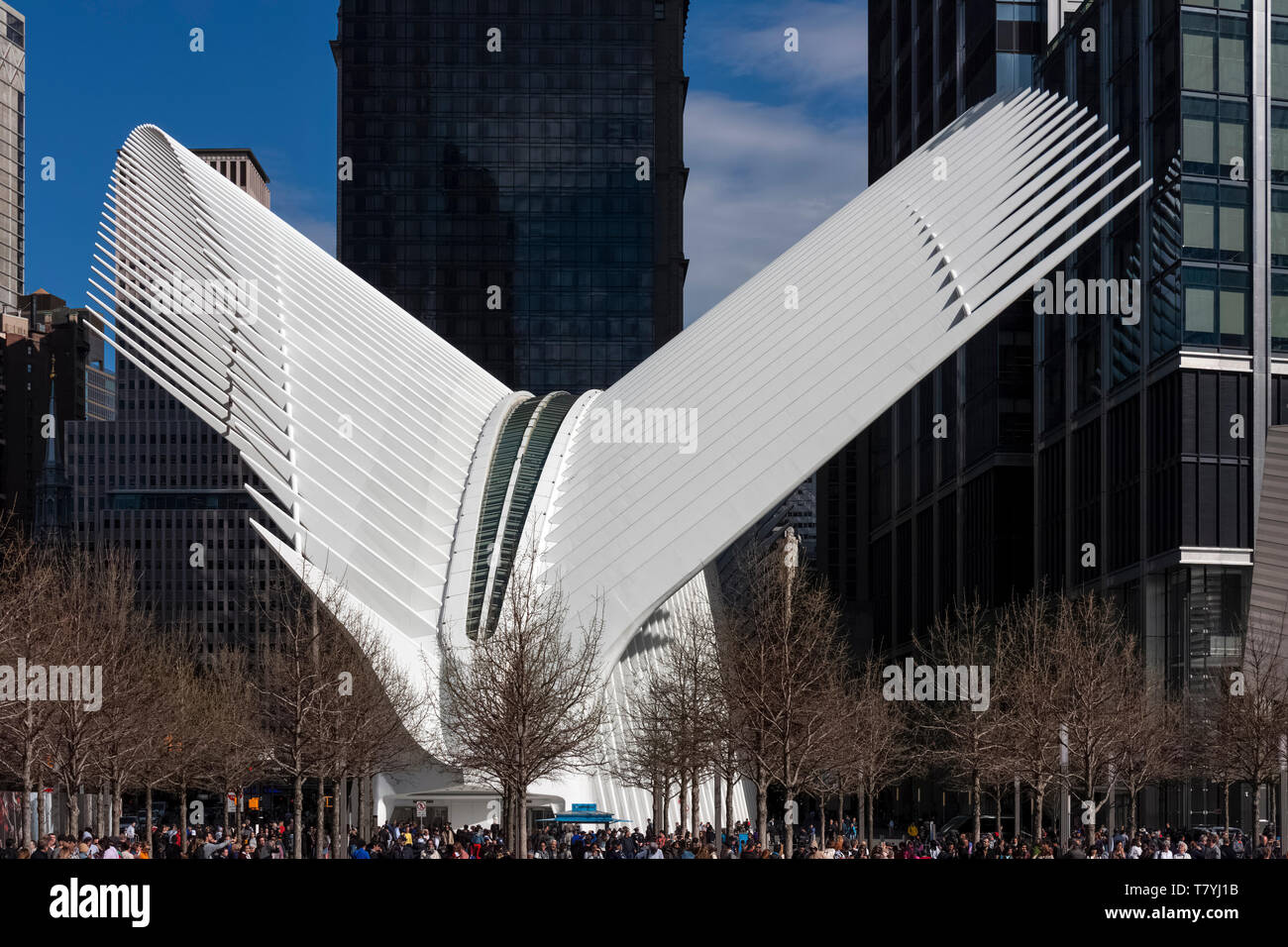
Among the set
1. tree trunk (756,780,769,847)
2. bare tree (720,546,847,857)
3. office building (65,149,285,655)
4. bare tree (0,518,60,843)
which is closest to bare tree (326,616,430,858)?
bare tree (0,518,60,843)

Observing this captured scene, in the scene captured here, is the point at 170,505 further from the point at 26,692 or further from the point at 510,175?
the point at 26,692

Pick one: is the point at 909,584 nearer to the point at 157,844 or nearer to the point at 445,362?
the point at 445,362

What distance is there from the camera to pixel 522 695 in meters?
34.7

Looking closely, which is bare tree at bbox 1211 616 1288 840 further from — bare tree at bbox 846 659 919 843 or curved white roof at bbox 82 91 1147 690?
curved white roof at bbox 82 91 1147 690

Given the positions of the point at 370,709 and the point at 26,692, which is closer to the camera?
the point at 26,692

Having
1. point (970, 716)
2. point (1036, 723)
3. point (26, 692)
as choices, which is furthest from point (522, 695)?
point (970, 716)

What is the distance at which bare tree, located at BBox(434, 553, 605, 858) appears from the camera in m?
34.7

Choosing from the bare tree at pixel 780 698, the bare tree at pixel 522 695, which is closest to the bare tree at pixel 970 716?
the bare tree at pixel 780 698

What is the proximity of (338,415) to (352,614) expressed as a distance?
8568 millimetres

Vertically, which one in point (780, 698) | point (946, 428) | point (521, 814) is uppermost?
point (946, 428)

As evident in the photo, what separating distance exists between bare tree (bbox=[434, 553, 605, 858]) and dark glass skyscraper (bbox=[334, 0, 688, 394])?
128 metres

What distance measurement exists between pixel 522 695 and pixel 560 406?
20436mm

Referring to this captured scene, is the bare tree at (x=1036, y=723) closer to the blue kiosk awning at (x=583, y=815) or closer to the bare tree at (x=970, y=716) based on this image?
the bare tree at (x=970, y=716)

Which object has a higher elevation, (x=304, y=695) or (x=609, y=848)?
(x=304, y=695)
